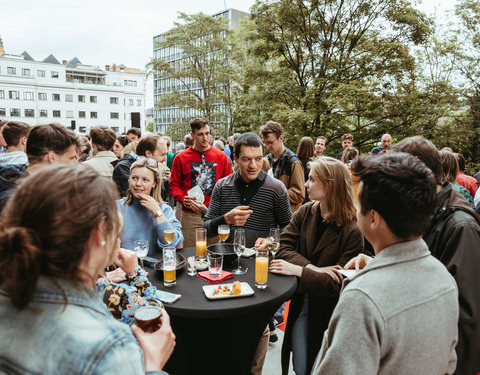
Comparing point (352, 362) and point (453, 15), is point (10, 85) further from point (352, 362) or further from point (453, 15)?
point (352, 362)

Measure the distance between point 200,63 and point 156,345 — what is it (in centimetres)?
2382

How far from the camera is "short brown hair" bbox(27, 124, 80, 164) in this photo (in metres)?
2.39

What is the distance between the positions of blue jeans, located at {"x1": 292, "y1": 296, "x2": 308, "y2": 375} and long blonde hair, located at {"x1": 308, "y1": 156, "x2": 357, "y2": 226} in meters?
0.65

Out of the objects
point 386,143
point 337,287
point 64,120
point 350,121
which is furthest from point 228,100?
point 64,120

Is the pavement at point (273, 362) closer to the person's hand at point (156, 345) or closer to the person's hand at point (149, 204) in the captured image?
the person's hand at point (149, 204)

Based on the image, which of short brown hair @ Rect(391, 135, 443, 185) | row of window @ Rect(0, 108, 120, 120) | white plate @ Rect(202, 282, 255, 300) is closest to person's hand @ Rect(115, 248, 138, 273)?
white plate @ Rect(202, 282, 255, 300)

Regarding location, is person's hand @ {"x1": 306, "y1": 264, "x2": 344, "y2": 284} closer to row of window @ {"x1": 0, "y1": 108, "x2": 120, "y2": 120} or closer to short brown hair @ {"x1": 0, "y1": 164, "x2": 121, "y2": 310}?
short brown hair @ {"x1": 0, "y1": 164, "x2": 121, "y2": 310}

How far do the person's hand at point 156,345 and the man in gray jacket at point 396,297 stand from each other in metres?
0.55

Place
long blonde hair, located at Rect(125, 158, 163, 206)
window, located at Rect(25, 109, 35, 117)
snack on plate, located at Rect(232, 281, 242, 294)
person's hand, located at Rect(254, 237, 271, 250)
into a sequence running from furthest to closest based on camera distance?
window, located at Rect(25, 109, 35, 117), long blonde hair, located at Rect(125, 158, 163, 206), person's hand, located at Rect(254, 237, 271, 250), snack on plate, located at Rect(232, 281, 242, 294)

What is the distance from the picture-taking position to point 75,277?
0.76 meters

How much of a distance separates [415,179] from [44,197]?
1.14 meters

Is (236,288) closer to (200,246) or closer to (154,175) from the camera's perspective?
(200,246)

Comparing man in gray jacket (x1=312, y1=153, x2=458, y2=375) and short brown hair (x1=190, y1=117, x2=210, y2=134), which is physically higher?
short brown hair (x1=190, y1=117, x2=210, y2=134)

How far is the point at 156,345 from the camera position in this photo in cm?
101
